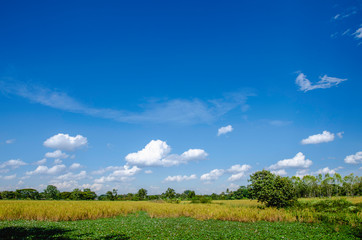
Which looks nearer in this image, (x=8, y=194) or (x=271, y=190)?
(x=271, y=190)

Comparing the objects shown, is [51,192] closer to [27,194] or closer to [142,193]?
[27,194]

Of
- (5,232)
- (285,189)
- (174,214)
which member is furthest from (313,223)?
(5,232)

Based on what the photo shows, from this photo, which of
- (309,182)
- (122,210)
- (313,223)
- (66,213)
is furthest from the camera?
(309,182)

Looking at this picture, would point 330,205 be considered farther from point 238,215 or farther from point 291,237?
point 291,237

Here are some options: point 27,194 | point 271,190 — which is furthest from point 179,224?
point 27,194

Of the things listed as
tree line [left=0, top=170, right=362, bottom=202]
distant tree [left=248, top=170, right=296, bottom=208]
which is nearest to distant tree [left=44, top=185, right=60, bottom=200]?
tree line [left=0, top=170, right=362, bottom=202]

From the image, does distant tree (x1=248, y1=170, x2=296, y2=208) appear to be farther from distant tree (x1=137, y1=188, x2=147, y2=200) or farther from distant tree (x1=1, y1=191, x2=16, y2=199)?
distant tree (x1=1, y1=191, x2=16, y2=199)

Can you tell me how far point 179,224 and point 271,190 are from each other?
61.0ft

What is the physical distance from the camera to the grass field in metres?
13.6

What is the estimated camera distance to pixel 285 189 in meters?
31.2

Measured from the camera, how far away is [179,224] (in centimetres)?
1873

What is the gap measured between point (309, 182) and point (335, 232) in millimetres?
89009

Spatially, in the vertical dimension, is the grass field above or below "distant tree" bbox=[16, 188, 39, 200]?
above

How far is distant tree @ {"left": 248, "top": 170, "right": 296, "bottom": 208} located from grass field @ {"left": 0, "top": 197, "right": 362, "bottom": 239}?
8.54 meters
